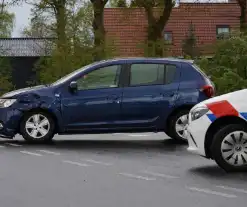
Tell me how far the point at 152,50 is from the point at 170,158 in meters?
20.2

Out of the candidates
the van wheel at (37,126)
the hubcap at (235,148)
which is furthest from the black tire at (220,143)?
the van wheel at (37,126)

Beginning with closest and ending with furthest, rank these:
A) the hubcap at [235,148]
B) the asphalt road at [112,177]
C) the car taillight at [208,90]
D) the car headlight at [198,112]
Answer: the asphalt road at [112,177] < the hubcap at [235,148] < the car headlight at [198,112] < the car taillight at [208,90]

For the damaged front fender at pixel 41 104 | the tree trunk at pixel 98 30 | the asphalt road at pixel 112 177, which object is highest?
the tree trunk at pixel 98 30

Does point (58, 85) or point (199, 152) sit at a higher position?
point (58, 85)

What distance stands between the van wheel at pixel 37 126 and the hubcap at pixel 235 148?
4.00 meters

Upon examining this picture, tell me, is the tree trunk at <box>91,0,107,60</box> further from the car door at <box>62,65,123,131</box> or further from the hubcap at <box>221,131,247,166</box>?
the hubcap at <box>221,131,247,166</box>

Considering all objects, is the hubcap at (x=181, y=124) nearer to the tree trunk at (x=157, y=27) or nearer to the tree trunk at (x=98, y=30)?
the tree trunk at (x=98, y=30)

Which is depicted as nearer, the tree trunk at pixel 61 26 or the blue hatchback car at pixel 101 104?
the blue hatchback car at pixel 101 104

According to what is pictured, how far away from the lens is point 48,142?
1252 centimetres

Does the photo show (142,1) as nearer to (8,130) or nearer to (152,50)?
(152,50)

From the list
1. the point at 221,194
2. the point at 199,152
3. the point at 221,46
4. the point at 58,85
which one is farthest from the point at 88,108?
the point at 221,46

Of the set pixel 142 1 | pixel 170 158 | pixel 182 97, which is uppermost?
pixel 142 1

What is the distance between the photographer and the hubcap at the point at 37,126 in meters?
12.1

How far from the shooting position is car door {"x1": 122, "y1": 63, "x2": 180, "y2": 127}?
12.1 meters
